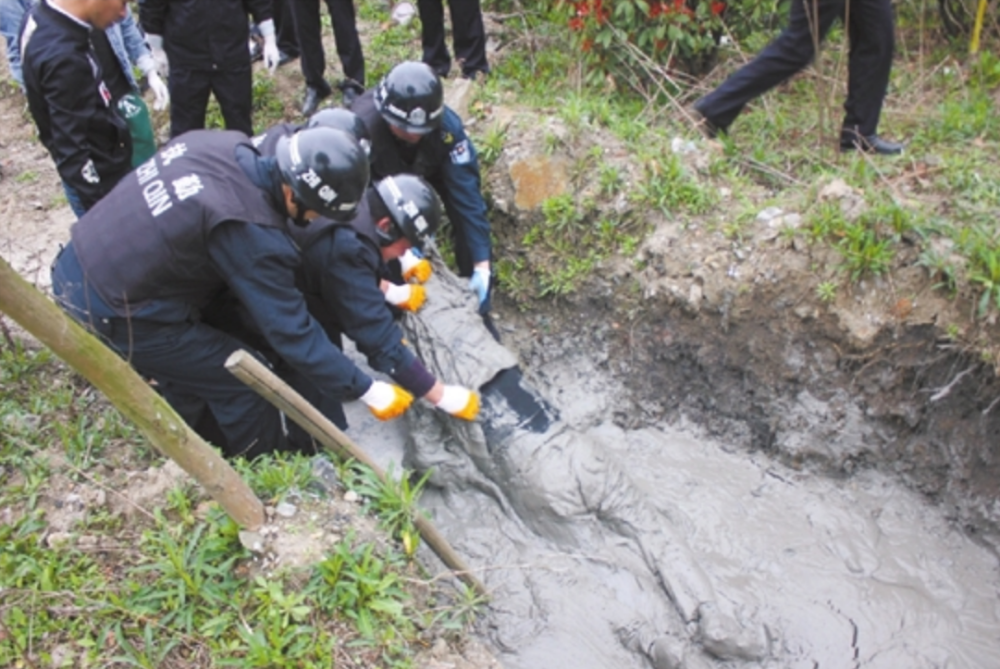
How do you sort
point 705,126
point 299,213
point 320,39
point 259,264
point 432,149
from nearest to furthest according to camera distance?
point 259,264 → point 299,213 → point 432,149 → point 705,126 → point 320,39

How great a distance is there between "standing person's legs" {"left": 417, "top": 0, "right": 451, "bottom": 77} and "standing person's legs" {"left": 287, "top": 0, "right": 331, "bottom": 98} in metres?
0.69

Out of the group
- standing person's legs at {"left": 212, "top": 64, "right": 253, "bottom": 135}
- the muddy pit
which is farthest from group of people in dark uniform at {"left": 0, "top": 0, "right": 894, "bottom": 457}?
the muddy pit

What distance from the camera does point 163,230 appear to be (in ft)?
8.36

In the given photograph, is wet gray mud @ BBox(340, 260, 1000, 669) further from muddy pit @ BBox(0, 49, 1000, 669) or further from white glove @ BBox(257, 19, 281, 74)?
white glove @ BBox(257, 19, 281, 74)

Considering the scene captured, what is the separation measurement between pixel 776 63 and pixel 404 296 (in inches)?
87.8

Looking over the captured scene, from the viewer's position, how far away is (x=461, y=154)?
146 inches

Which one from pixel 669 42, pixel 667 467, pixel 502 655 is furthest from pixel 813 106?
pixel 502 655

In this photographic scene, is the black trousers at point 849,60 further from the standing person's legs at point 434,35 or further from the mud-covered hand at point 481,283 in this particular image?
the standing person's legs at point 434,35

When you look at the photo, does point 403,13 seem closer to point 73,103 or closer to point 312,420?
point 73,103

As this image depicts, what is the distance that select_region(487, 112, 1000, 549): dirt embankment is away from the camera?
3.13 meters

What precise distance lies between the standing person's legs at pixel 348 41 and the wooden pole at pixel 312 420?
321cm

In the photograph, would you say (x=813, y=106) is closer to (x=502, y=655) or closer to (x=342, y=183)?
(x=342, y=183)

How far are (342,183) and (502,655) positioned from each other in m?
1.78

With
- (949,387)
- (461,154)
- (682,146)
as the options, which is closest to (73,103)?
(461,154)
